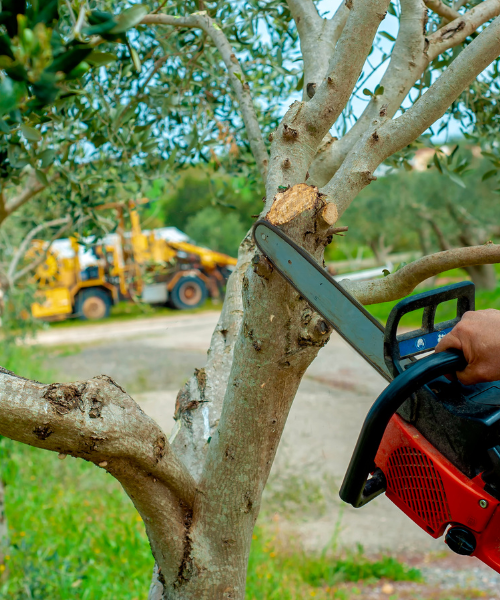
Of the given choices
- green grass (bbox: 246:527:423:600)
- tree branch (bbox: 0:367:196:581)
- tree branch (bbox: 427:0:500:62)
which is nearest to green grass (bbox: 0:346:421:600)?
green grass (bbox: 246:527:423:600)

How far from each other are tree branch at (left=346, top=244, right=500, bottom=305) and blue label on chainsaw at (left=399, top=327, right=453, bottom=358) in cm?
14

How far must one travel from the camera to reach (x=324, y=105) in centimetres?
142

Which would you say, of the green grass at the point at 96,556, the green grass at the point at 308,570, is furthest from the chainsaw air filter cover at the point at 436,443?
the green grass at the point at 308,570

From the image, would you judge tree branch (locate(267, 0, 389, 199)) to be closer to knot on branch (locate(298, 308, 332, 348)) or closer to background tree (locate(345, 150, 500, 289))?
knot on branch (locate(298, 308, 332, 348))

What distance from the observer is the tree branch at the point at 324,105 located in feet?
4.54

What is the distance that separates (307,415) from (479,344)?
713cm

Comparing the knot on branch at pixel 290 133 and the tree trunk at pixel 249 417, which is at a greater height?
the knot on branch at pixel 290 133

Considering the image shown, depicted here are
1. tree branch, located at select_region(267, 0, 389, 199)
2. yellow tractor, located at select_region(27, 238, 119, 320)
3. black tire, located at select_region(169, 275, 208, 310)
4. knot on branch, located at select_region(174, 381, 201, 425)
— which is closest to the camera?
tree branch, located at select_region(267, 0, 389, 199)

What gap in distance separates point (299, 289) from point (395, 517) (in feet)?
15.6

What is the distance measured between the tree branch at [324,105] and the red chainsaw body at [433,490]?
709mm

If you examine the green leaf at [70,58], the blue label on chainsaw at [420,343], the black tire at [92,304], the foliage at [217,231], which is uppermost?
the green leaf at [70,58]

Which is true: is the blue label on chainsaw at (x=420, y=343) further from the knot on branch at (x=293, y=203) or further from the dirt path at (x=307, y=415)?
the dirt path at (x=307, y=415)

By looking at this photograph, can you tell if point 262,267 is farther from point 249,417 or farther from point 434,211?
point 434,211

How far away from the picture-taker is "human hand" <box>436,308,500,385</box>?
1166 millimetres
